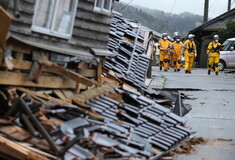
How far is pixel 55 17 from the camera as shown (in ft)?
37.3

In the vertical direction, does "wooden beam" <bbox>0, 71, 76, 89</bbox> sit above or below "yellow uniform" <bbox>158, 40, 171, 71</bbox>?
below

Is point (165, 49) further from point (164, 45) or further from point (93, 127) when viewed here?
point (93, 127)

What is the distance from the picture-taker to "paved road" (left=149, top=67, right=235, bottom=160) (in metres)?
11.4

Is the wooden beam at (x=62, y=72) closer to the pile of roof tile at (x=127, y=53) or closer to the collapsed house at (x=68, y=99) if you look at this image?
the collapsed house at (x=68, y=99)

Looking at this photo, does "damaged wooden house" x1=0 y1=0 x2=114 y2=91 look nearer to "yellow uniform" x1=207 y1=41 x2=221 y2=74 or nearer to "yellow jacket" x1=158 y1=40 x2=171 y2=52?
"yellow uniform" x1=207 y1=41 x2=221 y2=74

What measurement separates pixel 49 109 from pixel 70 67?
2717mm

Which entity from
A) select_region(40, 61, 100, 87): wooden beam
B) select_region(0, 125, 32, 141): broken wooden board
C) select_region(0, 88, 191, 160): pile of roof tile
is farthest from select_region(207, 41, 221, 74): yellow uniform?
select_region(0, 125, 32, 141): broken wooden board

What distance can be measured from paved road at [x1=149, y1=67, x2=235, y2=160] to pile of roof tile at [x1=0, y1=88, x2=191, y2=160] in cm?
67

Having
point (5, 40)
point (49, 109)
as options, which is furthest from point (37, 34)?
point (49, 109)

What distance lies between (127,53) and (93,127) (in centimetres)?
780

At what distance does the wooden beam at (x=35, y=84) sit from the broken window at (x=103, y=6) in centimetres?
179

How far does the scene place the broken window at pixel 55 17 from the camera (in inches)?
432

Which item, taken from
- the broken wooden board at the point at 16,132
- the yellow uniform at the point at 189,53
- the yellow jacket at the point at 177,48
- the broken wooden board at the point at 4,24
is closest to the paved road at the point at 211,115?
the broken wooden board at the point at 16,132

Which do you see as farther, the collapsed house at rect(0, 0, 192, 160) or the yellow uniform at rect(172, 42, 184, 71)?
the yellow uniform at rect(172, 42, 184, 71)
